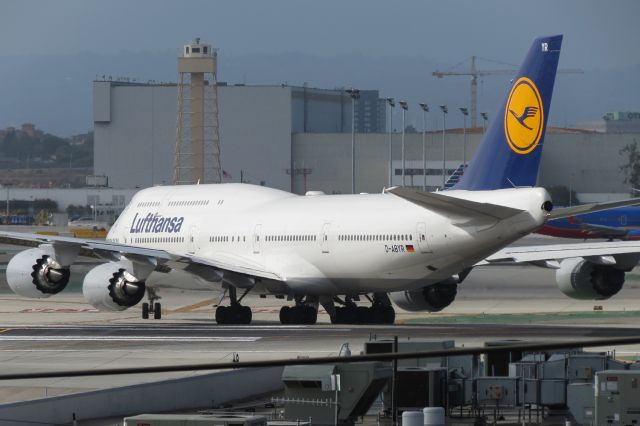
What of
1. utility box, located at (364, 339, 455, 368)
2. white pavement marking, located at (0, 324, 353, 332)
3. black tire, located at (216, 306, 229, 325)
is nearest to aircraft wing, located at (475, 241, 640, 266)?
white pavement marking, located at (0, 324, 353, 332)

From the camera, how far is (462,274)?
145ft

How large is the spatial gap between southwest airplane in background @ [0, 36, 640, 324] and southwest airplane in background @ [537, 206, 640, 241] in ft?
192

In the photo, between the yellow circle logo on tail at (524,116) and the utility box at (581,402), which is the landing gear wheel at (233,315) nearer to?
the yellow circle logo on tail at (524,116)

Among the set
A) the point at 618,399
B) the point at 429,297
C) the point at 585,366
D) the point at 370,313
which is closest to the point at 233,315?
the point at 370,313

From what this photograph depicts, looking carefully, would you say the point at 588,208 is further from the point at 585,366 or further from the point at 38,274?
the point at 38,274

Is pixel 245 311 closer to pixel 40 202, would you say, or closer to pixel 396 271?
pixel 396 271

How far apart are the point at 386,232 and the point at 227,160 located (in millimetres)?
139252

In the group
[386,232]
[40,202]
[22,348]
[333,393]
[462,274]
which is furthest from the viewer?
[40,202]

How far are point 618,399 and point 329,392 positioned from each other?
15.2ft

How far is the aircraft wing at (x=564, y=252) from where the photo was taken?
4172 cm

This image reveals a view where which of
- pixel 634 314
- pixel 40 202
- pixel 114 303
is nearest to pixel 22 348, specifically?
pixel 114 303

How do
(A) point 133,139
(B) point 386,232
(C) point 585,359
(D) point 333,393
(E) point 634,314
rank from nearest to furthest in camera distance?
(D) point 333,393, (C) point 585,359, (B) point 386,232, (E) point 634,314, (A) point 133,139

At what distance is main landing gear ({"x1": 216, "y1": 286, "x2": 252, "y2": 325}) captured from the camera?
45.2 meters

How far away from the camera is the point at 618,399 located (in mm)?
23062
